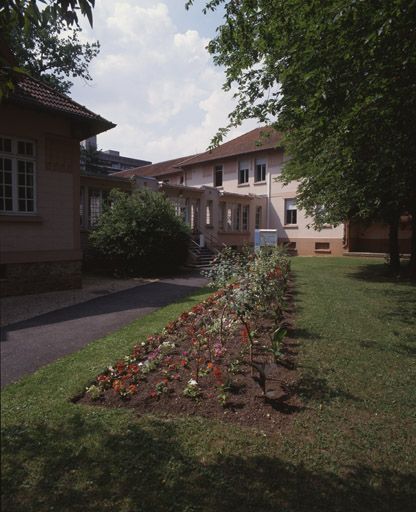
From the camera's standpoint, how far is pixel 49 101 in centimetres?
936

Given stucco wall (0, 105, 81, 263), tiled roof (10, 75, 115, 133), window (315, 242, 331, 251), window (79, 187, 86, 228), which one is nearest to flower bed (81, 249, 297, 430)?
stucco wall (0, 105, 81, 263)

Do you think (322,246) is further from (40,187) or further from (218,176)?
(40,187)

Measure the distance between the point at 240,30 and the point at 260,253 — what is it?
5.22 metres

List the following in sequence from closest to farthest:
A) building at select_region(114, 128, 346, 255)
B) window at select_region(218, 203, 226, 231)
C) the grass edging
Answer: the grass edging
building at select_region(114, 128, 346, 255)
window at select_region(218, 203, 226, 231)

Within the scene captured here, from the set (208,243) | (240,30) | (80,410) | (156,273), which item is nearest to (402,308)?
(240,30)

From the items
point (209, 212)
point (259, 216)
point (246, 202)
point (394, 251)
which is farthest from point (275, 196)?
point (394, 251)

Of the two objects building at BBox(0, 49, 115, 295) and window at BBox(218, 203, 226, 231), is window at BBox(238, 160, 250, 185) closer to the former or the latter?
window at BBox(218, 203, 226, 231)

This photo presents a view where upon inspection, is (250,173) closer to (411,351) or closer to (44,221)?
(44,221)

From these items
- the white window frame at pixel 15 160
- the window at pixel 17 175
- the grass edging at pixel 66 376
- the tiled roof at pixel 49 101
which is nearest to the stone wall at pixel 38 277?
the white window frame at pixel 15 160

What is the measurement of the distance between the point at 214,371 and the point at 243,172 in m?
25.8

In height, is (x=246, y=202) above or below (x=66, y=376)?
above

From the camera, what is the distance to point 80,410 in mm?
3400

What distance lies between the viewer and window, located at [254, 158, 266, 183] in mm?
26953

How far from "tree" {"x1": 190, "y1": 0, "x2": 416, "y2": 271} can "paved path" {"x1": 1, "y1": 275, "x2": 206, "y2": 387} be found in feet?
13.6
